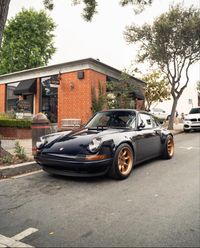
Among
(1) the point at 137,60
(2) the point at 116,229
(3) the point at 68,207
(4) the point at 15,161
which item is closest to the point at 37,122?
(4) the point at 15,161

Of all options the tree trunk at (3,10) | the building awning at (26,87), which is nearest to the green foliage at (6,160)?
the tree trunk at (3,10)

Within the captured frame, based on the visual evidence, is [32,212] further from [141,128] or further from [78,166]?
[141,128]

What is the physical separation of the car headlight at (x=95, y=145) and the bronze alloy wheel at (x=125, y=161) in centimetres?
49

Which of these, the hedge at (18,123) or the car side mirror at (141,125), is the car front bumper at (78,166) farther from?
the hedge at (18,123)

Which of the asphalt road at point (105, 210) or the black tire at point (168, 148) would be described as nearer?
the asphalt road at point (105, 210)

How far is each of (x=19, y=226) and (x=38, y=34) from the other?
35.4 metres

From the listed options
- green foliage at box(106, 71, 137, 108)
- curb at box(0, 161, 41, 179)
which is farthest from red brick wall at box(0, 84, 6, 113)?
curb at box(0, 161, 41, 179)

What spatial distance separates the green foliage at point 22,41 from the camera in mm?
33906

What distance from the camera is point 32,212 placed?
3340mm

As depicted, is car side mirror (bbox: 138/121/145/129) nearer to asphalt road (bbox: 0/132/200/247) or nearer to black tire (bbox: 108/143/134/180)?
black tire (bbox: 108/143/134/180)

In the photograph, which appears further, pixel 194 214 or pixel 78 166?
pixel 78 166

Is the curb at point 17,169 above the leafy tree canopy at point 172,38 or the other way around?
Result: the other way around

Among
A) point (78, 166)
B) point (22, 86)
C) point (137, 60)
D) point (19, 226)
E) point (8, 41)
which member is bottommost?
point (19, 226)

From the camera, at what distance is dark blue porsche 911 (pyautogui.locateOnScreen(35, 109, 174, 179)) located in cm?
454
